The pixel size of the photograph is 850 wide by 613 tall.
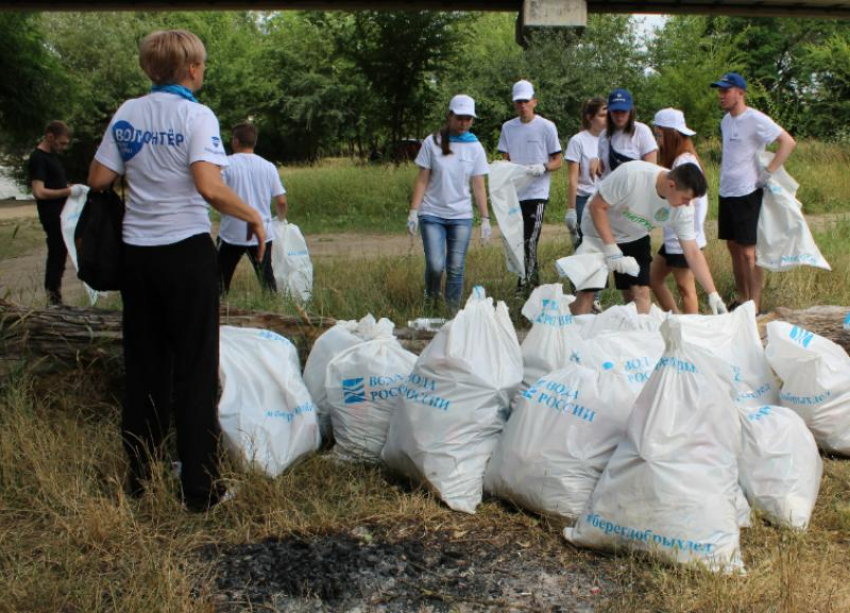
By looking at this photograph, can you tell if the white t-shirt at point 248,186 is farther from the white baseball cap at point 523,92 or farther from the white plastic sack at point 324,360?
the white plastic sack at point 324,360

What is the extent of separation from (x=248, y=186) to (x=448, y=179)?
52.6 inches

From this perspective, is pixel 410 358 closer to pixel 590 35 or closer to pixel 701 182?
pixel 701 182

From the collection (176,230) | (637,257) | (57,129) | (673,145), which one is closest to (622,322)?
(637,257)

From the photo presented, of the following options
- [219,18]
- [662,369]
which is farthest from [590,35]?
[219,18]

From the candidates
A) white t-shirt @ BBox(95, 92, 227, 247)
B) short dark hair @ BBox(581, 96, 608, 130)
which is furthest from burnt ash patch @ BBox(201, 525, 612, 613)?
short dark hair @ BBox(581, 96, 608, 130)

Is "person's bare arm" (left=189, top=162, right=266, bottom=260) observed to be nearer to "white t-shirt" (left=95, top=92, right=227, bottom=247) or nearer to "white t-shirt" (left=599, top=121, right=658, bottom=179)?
"white t-shirt" (left=95, top=92, right=227, bottom=247)

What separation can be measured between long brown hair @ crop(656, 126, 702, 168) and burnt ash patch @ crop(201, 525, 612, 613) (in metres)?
3.12

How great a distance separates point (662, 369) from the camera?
259 centimetres

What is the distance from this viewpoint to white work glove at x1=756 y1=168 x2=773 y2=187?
5332 mm

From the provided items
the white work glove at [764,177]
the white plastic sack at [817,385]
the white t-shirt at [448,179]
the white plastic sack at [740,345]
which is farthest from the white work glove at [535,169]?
the white plastic sack at [817,385]

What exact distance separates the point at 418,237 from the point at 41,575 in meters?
8.15

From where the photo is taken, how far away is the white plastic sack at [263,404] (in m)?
3.01

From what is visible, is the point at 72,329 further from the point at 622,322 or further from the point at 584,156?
the point at 584,156

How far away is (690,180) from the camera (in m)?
3.79
